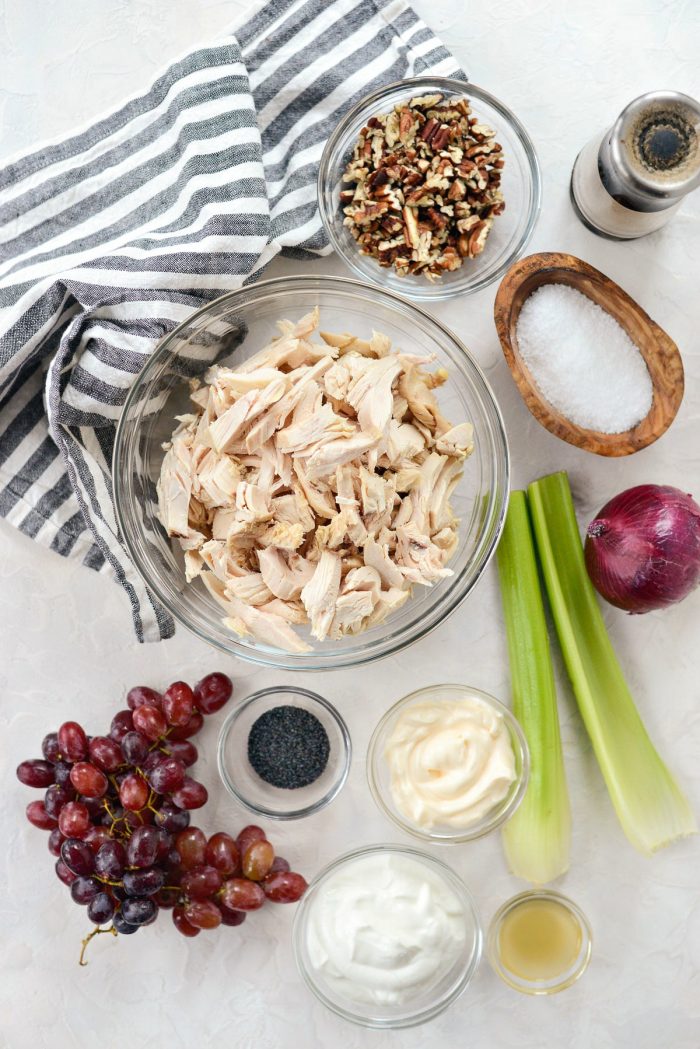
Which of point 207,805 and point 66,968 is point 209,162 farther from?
point 66,968

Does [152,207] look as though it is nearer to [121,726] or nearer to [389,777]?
[121,726]

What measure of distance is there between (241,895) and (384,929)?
24 centimetres

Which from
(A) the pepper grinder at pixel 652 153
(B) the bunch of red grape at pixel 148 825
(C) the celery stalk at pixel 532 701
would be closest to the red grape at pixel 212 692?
(B) the bunch of red grape at pixel 148 825

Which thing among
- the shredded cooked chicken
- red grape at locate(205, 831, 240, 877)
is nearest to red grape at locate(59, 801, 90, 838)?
red grape at locate(205, 831, 240, 877)

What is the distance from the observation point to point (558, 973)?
4.48 ft

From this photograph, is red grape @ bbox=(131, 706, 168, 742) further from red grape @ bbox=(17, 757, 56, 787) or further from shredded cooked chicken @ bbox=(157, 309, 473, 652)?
shredded cooked chicken @ bbox=(157, 309, 473, 652)

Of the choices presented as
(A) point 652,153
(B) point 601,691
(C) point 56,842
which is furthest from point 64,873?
(A) point 652,153

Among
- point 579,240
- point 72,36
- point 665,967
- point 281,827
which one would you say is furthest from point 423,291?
point 665,967

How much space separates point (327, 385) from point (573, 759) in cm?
83

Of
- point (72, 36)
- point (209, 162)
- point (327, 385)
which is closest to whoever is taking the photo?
point (327, 385)

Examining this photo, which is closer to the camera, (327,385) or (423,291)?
(327,385)

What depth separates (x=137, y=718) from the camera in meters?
1.31

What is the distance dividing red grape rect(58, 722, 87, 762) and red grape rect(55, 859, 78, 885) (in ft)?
0.57

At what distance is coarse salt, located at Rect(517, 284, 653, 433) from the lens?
128 centimetres
